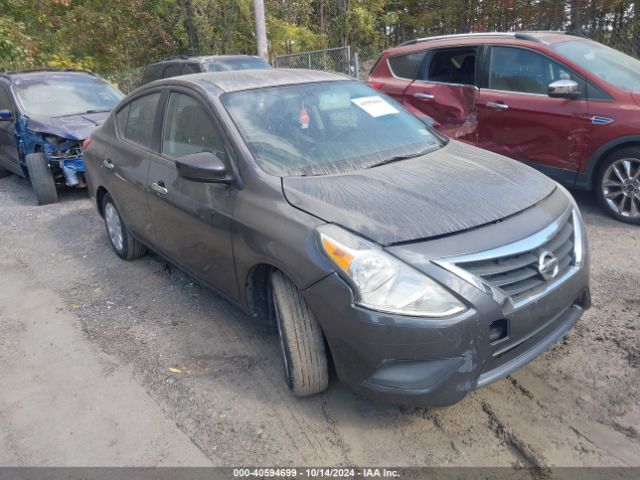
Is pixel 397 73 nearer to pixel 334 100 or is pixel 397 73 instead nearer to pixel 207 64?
pixel 334 100

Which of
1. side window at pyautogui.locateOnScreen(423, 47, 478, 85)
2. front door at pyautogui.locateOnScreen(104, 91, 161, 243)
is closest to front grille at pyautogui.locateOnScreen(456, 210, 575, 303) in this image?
front door at pyautogui.locateOnScreen(104, 91, 161, 243)

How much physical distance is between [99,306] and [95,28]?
16.0 m

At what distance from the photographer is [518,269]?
2.58 metres

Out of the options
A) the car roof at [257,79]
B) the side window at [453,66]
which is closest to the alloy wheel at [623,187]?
the side window at [453,66]

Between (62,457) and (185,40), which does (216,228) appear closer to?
(62,457)

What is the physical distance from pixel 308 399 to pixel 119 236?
2920 mm

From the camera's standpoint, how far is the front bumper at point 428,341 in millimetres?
2406

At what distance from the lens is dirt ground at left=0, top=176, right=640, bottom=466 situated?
8.59 ft

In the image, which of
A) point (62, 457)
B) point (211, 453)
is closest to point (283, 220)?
point (211, 453)

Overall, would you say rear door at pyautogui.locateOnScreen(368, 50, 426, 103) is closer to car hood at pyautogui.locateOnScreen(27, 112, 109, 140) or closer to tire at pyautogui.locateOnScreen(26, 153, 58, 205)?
car hood at pyautogui.locateOnScreen(27, 112, 109, 140)

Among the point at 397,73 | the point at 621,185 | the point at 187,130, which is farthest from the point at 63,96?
the point at 621,185

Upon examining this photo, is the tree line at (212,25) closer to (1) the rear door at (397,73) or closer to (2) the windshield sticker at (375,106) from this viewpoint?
(1) the rear door at (397,73)

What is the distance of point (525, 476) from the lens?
242 cm

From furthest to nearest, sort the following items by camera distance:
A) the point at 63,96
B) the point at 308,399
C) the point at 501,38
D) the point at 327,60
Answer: the point at 327,60, the point at 63,96, the point at 501,38, the point at 308,399
